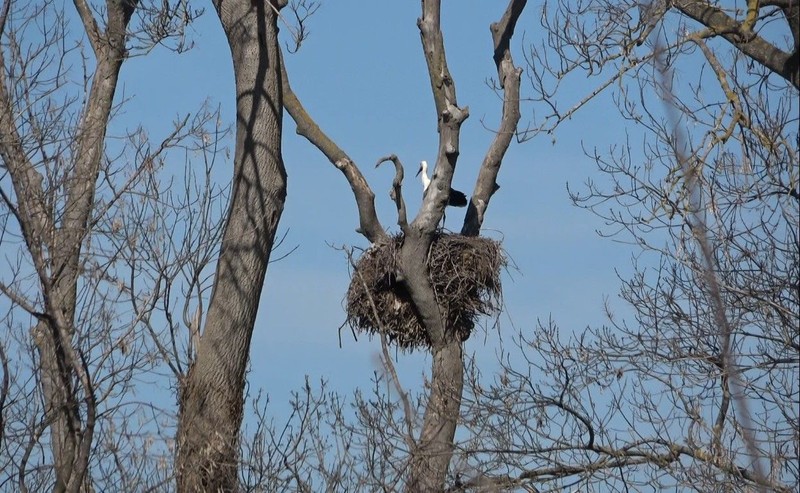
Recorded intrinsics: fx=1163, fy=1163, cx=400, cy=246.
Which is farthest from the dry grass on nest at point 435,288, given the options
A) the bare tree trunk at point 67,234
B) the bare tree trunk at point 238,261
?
the bare tree trunk at point 67,234

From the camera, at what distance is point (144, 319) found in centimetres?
843

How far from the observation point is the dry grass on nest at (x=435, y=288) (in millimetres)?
10031

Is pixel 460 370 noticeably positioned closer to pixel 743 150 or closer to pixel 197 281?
pixel 197 281

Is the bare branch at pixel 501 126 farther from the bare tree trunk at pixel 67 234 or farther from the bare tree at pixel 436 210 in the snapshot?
the bare tree trunk at pixel 67 234

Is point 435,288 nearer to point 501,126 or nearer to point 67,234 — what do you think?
point 501,126

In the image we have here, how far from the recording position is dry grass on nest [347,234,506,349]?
10031 millimetres

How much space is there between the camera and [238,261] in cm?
894

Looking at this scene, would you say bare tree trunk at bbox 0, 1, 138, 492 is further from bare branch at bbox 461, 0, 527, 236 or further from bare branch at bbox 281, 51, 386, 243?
bare branch at bbox 461, 0, 527, 236

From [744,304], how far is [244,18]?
179 inches

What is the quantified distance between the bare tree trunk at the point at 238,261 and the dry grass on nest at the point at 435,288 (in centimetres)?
127

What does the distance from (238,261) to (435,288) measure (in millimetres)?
1925

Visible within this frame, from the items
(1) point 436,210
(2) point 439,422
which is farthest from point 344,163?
(2) point 439,422

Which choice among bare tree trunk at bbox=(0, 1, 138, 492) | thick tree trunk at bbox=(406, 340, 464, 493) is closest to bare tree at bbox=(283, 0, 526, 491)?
thick tree trunk at bbox=(406, 340, 464, 493)

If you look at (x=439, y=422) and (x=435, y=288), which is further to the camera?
(x=435, y=288)
